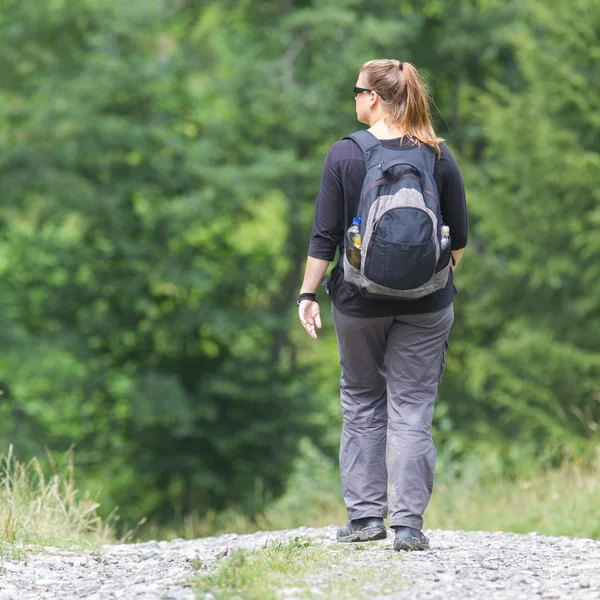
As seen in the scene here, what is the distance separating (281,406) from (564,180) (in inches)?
259

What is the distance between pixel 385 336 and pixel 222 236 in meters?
13.3

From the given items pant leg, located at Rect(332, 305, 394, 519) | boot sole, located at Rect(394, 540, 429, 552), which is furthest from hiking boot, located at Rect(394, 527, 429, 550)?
pant leg, located at Rect(332, 305, 394, 519)

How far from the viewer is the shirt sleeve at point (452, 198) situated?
13.3 feet

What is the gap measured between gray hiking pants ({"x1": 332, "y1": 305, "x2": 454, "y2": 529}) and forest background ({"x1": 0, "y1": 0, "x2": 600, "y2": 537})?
8.47 m

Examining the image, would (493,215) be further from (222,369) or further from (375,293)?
(375,293)

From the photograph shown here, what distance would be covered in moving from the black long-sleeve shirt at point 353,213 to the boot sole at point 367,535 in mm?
895

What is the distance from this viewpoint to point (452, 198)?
161 inches

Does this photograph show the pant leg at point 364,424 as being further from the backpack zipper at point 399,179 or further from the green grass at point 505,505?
the green grass at point 505,505

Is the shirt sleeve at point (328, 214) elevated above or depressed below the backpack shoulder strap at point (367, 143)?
below

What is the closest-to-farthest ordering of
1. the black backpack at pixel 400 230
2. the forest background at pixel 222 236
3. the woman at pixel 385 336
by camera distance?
1. the black backpack at pixel 400 230
2. the woman at pixel 385 336
3. the forest background at pixel 222 236

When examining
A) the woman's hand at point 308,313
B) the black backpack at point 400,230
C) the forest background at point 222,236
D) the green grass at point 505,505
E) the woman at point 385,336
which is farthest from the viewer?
the forest background at point 222,236

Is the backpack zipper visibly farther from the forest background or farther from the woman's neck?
the forest background

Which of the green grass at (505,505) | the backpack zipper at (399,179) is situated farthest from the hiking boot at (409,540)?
the green grass at (505,505)

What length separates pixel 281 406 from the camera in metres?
16.8
